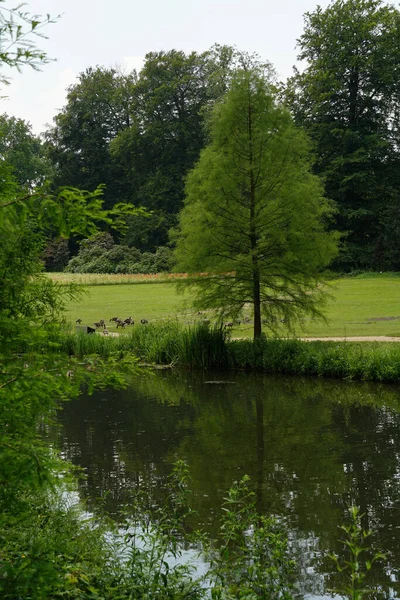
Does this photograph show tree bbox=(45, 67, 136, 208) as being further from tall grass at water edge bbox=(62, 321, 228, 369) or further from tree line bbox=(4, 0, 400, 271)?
tall grass at water edge bbox=(62, 321, 228, 369)

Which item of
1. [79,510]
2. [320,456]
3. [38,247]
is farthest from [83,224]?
[320,456]

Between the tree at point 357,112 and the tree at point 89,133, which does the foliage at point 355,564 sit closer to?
the tree at point 357,112

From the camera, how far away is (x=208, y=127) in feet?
105

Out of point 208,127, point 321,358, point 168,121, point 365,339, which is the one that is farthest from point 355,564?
point 168,121

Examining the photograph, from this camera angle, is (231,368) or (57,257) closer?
(231,368)

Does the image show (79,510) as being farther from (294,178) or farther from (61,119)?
(61,119)

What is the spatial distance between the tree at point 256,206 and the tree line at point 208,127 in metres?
13.7

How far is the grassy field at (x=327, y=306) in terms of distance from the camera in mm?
22953

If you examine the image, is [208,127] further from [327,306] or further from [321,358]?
[321,358]

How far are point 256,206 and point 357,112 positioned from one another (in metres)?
33.4

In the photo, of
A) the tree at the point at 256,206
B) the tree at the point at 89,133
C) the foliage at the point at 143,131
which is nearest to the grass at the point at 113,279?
the foliage at the point at 143,131

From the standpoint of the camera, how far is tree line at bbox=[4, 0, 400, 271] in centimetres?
4778

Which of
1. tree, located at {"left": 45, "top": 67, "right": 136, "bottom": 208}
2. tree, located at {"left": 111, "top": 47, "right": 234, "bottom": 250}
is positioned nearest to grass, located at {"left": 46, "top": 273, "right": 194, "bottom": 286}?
tree, located at {"left": 111, "top": 47, "right": 234, "bottom": 250}

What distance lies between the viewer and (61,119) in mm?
68125
